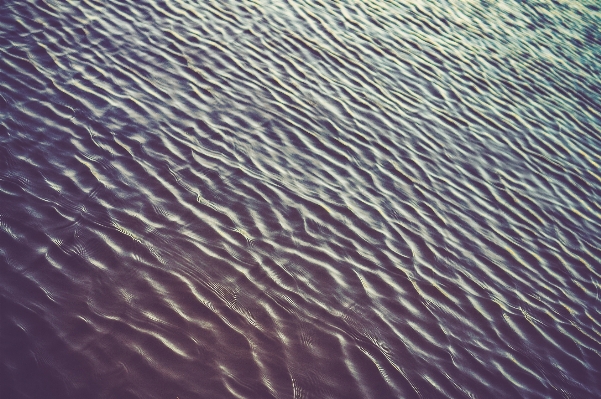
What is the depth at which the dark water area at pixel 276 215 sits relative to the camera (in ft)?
18.0

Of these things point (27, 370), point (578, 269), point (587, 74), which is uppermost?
point (587, 74)

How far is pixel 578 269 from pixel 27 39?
32.5 ft

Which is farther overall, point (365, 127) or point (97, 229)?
point (365, 127)

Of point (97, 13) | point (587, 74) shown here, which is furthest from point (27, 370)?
point (587, 74)

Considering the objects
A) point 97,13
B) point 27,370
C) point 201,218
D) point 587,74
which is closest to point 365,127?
point 201,218

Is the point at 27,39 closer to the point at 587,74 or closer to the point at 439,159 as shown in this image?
the point at 439,159

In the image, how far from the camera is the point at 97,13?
1099cm

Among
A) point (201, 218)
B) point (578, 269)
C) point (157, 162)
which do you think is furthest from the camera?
point (578, 269)

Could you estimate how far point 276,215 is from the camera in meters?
7.26

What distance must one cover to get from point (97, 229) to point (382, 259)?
3.56 m

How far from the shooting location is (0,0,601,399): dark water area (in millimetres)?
5473

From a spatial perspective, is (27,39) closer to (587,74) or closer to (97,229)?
(97,229)

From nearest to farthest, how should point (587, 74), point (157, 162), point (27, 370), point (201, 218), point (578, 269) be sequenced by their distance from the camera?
point (27, 370), point (201, 218), point (157, 162), point (578, 269), point (587, 74)

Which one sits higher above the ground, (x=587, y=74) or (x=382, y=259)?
(x=587, y=74)
